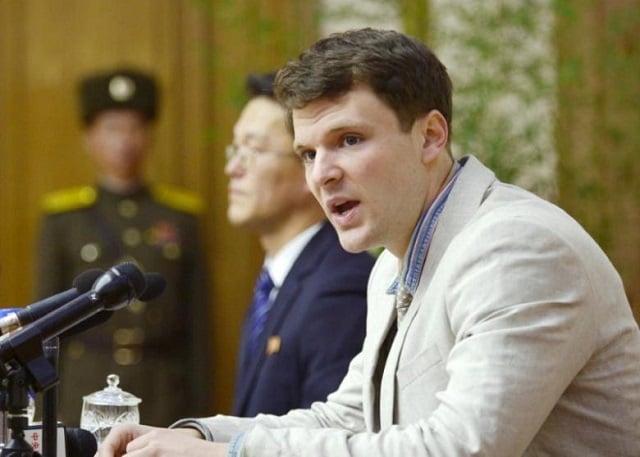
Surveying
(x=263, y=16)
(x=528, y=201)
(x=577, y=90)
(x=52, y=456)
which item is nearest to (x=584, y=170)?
(x=577, y=90)

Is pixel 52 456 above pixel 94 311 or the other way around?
the other way around

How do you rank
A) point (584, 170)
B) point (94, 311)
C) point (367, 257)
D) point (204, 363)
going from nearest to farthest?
point (94, 311), point (367, 257), point (584, 170), point (204, 363)

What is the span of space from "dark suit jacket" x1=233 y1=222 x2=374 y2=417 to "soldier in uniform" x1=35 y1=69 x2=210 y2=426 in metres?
1.92

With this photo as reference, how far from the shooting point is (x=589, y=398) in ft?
7.32

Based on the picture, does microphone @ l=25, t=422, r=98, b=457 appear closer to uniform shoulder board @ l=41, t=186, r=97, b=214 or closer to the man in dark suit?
the man in dark suit

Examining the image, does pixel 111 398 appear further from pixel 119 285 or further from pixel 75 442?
pixel 119 285

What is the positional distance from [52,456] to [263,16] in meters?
4.00

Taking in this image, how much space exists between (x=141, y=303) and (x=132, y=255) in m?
0.24

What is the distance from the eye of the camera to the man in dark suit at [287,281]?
11.5 ft

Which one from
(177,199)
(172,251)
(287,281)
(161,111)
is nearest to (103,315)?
(287,281)

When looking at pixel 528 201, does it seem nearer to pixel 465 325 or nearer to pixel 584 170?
pixel 465 325

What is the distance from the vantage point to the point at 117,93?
5777 mm

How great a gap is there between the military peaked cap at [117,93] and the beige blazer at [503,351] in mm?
3547

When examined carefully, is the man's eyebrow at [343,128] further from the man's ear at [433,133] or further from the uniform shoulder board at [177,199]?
the uniform shoulder board at [177,199]
